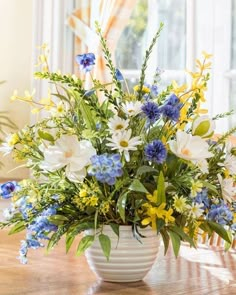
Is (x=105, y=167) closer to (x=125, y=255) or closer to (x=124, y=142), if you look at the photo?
(x=124, y=142)

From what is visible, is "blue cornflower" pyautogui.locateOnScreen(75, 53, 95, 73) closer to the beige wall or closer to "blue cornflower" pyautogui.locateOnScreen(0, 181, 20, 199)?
"blue cornflower" pyautogui.locateOnScreen(0, 181, 20, 199)

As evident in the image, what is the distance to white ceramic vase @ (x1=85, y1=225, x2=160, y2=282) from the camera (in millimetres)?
1132

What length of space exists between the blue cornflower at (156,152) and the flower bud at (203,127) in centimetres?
10

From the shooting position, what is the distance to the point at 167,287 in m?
1.19

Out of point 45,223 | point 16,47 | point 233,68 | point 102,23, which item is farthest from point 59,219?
point 16,47

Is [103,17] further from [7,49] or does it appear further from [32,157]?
[32,157]

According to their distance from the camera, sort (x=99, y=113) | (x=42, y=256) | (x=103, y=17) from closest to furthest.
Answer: (x=99, y=113) < (x=42, y=256) < (x=103, y=17)

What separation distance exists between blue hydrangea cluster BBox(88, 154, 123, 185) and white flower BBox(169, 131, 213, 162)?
0.11 m

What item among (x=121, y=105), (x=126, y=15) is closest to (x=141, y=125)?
(x=121, y=105)

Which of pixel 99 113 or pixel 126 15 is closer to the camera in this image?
pixel 99 113

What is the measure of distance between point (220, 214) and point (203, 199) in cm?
4

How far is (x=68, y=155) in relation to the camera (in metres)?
1.07

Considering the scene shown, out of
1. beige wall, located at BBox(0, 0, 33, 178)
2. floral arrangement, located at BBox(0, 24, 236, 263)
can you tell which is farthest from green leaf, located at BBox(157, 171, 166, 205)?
beige wall, located at BBox(0, 0, 33, 178)

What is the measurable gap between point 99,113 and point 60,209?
0.18 meters
